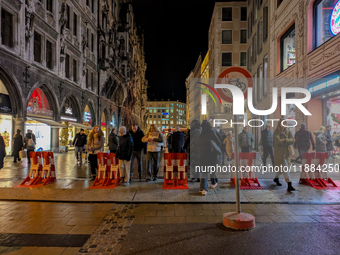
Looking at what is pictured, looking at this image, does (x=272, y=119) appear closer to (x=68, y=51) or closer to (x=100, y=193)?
(x=100, y=193)

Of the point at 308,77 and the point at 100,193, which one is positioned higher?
the point at 308,77

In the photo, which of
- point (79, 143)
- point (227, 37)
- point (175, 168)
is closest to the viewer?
point (175, 168)

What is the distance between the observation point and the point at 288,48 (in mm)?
16109

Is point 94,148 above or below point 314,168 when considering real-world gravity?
above

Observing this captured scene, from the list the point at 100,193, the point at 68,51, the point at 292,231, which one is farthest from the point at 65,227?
the point at 68,51

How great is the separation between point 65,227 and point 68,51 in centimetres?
2168

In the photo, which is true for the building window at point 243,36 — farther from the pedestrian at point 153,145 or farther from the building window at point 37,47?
the pedestrian at point 153,145

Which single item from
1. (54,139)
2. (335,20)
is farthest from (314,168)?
(54,139)

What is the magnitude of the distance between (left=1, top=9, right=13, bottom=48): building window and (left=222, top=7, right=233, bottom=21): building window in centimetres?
3136

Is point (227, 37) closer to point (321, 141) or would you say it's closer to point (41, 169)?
point (321, 141)

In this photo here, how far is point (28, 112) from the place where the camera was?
57.4ft

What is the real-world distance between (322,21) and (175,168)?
10.4m

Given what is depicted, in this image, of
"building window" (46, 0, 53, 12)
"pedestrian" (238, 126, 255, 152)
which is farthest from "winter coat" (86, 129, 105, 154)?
"building window" (46, 0, 53, 12)

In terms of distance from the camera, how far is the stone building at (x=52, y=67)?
1548 cm
